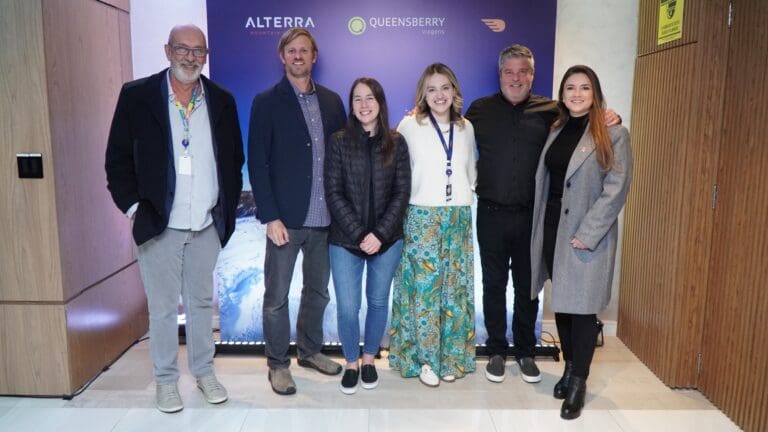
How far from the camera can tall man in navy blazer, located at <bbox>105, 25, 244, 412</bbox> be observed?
2691 millimetres

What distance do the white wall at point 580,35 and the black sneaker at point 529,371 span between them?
5.71 feet

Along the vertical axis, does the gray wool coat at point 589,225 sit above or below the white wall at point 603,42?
below

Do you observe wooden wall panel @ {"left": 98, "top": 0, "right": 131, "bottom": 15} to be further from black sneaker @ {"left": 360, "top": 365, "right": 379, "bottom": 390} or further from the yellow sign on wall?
the yellow sign on wall

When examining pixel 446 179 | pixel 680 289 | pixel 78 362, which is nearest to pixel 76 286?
pixel 78 362

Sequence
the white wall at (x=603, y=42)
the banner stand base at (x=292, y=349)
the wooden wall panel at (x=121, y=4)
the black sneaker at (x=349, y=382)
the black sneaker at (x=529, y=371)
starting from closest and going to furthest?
1. the black sneaker at (x=349, y=382)
2. the black sneaker at (x=529, y=371)
3. the wooden wall panel at (x=121, y=4)
4. the banner stand base at (x=292, y=349)
5. the white wall at (x=603, y=42)

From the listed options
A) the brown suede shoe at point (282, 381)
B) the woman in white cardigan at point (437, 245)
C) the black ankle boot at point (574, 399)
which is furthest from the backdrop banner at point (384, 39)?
the black ankle boot at point (574, 399)

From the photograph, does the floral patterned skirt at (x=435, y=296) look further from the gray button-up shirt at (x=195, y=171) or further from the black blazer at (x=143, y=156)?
the black blazer at (x=143, y=156)

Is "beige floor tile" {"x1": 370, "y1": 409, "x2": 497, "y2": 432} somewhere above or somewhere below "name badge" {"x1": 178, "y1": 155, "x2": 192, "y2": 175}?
below

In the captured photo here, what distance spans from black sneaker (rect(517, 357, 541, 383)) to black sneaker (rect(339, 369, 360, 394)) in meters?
0.97

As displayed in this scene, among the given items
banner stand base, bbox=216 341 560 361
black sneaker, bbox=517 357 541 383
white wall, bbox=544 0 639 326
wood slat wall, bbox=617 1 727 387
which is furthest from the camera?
white wall, bbox=544 0 639 326

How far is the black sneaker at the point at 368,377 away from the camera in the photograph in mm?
3140

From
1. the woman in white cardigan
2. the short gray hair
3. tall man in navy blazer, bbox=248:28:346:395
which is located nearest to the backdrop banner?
the short gray hair

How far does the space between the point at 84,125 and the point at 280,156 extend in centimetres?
120

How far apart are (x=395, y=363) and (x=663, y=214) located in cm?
178
